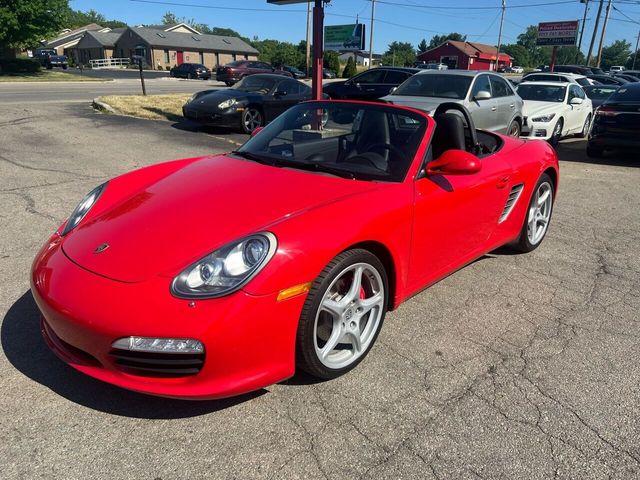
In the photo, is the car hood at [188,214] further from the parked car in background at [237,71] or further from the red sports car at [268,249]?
the parked car in background at [237,71]

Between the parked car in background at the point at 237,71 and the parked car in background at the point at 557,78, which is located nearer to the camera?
the parked car in background at the point at 557,78

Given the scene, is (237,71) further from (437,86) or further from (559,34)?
(437,86)

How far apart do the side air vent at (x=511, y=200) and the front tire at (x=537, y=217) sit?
0.34 meters

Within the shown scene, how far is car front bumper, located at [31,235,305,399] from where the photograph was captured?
2131mm

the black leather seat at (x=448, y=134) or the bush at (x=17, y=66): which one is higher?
the black leather seat at (x=448, y=134)

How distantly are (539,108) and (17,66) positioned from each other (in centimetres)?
3857

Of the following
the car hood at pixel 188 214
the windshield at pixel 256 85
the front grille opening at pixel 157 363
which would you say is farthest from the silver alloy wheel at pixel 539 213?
the windshield at pixel 256 85

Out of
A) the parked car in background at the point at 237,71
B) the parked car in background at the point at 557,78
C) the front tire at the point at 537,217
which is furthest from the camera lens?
the parked car in background at the point at 237,71

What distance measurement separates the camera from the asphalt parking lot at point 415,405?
214cm

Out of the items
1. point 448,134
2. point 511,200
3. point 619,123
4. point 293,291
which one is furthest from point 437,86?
point 293,291

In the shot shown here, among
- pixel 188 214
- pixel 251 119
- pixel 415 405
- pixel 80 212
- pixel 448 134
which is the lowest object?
pixel 415 405

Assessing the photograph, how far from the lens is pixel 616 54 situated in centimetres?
12181

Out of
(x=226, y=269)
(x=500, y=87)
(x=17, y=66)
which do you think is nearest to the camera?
(x=226, y=269)

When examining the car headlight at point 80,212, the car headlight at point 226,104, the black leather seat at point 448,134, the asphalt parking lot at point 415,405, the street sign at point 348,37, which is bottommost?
the asphalt parking lot at point 415,405
